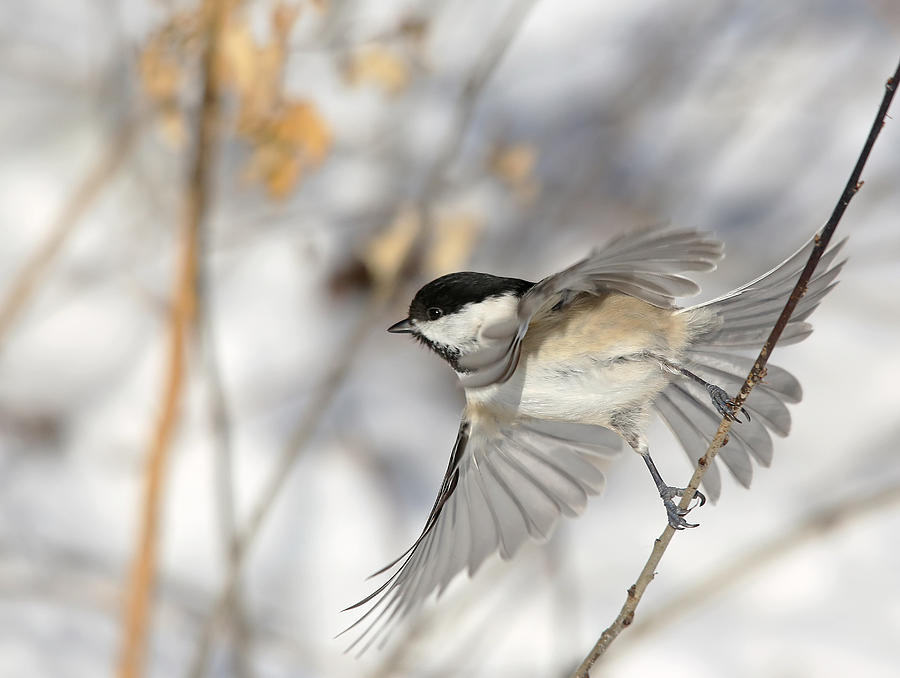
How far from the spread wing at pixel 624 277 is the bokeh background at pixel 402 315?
0.85 metres

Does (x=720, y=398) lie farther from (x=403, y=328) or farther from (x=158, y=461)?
(x=158, y=461)

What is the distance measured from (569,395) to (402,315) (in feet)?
4.67

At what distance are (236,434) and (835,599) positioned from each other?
1591 millimetres

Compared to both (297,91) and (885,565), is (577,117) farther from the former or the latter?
(885,565)

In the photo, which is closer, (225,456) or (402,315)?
(225,456)

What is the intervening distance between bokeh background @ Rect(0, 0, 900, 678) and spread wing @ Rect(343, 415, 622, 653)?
2.31ft

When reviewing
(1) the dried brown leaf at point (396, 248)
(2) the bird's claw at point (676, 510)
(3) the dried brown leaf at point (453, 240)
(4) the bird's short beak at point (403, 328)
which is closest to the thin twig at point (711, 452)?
(2) the bird's claw at point (676, 510)

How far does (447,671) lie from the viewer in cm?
193

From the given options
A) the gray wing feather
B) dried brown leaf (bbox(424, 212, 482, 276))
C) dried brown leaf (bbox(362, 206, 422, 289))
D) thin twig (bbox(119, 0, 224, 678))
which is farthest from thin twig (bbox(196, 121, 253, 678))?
the gray wing feather

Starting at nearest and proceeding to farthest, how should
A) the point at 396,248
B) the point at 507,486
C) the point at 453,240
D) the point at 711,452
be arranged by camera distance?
the point at 711,452 < the point at 507,486 < the point at 396,248 < the point at 453,240

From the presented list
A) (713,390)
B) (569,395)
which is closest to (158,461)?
(569,395)

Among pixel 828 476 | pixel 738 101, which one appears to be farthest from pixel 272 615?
pixel 738 101

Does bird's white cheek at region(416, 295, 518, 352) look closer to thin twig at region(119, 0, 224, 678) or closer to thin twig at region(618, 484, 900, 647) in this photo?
thin twig at region(119, 0, 224, 678)

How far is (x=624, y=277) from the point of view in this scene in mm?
929
